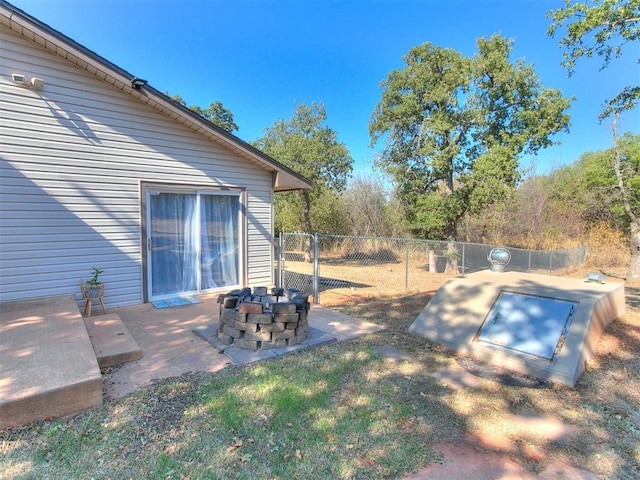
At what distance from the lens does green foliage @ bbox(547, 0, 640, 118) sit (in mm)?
4332

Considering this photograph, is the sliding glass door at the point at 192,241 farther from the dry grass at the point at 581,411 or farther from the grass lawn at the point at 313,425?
the dry grass at the point at 581,411

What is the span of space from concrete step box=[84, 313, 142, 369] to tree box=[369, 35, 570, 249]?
9.34 metres

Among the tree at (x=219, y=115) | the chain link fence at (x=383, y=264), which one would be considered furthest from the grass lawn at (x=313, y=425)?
the tree at (x=219, y=115)

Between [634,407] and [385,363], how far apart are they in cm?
205

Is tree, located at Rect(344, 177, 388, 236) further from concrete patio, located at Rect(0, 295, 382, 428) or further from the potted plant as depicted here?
the potted plant

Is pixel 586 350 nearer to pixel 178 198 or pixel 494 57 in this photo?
pixel 178 198

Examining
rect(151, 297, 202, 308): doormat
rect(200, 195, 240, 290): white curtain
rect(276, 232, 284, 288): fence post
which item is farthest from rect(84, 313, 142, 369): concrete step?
rect(276, 232, 284, 288): fence post

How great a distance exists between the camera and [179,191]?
19.1 feet

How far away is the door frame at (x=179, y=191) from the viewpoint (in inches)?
215

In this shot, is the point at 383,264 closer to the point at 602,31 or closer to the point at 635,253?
the point at 635,253

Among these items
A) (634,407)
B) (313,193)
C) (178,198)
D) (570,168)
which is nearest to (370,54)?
(313,193)

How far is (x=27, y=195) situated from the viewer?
4.52m

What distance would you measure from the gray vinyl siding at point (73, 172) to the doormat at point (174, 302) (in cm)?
35

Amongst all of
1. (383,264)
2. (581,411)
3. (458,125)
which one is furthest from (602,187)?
(581,411)
